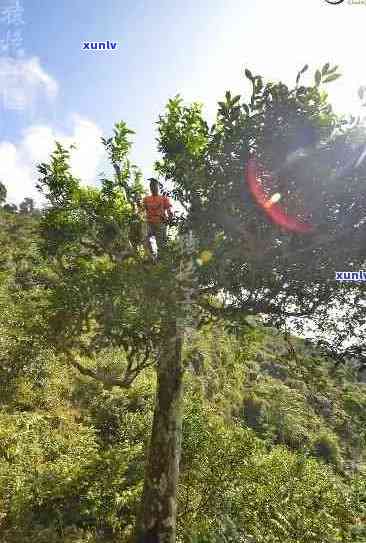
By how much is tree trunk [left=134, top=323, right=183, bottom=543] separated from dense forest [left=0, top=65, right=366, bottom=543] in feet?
0.13

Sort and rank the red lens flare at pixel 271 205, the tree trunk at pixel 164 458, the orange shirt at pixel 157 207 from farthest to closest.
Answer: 1. the orange shirt at pixel 157 207
2. the tree trunk at pixel 164 458
3. the red lens flare at pixel 271 205

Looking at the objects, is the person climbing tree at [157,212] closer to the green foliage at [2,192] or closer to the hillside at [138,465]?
the hillside at [138,465]

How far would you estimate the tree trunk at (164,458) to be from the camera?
1110 cm

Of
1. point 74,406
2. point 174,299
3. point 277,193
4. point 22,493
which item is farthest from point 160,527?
point 74,406

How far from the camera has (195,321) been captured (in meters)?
10.3

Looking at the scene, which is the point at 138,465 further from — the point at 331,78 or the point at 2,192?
the point at 2,192

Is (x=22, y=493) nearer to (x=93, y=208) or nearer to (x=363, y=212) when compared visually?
(x=93, y=208)

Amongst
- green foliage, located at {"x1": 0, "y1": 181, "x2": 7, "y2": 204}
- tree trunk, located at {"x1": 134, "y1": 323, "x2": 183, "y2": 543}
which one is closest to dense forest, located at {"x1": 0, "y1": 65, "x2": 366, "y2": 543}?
tree trunk, located at {"x1": 134, "y1": 323, "x2": 183, "y2": 543}
